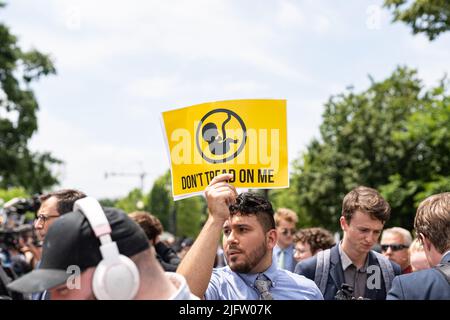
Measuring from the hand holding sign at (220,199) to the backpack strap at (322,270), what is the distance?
1392mm

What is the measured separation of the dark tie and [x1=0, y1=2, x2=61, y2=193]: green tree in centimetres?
2670

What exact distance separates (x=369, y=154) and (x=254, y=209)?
31440 mm

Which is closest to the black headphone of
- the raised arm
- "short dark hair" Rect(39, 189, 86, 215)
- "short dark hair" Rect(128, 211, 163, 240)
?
the raised arm

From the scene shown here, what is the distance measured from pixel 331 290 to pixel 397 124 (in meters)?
30.3

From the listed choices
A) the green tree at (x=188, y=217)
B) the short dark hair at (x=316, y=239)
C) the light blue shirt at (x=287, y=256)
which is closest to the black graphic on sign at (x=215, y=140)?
the short dark hair at (x=316, y=239)

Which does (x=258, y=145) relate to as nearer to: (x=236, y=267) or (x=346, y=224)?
(x=236, y=267)

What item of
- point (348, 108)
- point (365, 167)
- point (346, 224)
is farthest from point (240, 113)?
point (348, 108)

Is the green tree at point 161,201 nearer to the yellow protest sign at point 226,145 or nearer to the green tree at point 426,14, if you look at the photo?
the green tree at point 426,14

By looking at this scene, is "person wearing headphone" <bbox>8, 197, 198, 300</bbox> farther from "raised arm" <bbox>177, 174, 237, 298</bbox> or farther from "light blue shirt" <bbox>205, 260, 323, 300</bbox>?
"light blue shirt" <bbox>205, 260, 323, 300</bbox>

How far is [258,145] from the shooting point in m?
3.87

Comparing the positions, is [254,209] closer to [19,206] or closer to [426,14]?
[19,206]

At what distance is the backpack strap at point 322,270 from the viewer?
14.3ft

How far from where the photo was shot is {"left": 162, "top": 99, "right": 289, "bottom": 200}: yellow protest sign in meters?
3.76

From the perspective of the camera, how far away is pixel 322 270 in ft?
14.5
